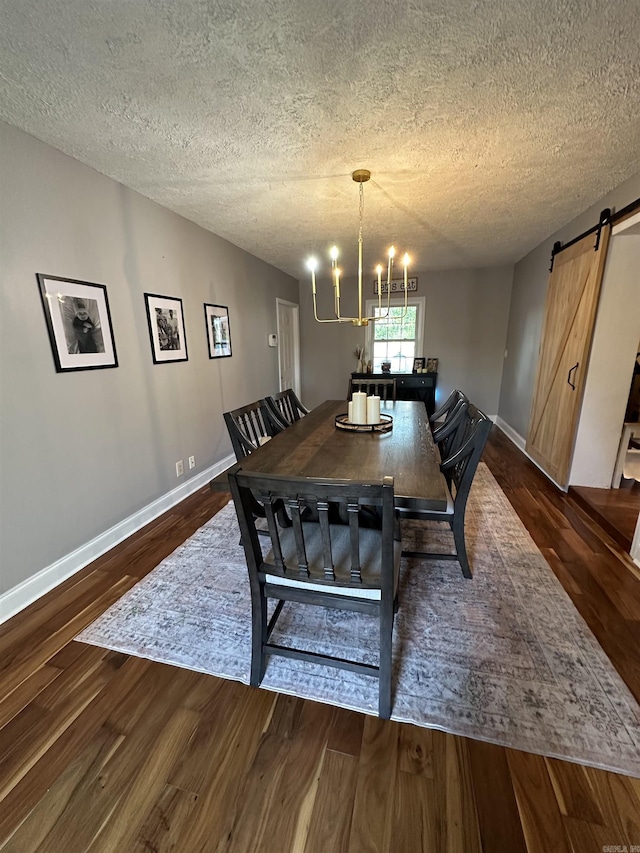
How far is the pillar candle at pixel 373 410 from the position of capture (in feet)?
7.15

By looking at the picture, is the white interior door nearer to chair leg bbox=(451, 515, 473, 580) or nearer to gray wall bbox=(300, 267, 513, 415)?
gray wall bbox=(300, 267, 513, 415)

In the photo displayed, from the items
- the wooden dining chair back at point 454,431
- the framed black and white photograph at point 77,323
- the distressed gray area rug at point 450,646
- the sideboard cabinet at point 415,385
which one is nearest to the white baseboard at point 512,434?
the sideboard cabinet at point 415,385

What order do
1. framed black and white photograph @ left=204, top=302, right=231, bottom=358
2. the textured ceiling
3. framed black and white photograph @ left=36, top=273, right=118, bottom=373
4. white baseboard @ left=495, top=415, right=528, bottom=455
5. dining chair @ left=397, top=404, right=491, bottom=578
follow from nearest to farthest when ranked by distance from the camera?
the textured ceiling → dining chair @ left=397, top=404, right=491, bottom=578 → framed black and white photograph @ left=36, top=273, right=118, bottom=373 → framed black and white photograph @ left=204, top=302, right=231, bottom=358 → white baseboard @ left=495, top=415, right=528, bottom=455

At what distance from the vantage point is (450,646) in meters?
1.47

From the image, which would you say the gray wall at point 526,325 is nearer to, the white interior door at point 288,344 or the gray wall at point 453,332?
the gray wall at point 453,332

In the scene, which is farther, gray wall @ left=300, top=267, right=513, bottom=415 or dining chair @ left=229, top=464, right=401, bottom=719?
gray wall @ left=300, top=267, right=513, bottom=415

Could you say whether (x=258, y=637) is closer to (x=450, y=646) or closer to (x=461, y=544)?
(x=450, y=646)

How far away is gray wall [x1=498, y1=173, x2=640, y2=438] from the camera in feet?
11.4

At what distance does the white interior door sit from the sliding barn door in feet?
11.0

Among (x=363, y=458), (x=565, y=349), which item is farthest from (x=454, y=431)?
(x=565, y=349)

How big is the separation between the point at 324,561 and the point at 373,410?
122 centimetres

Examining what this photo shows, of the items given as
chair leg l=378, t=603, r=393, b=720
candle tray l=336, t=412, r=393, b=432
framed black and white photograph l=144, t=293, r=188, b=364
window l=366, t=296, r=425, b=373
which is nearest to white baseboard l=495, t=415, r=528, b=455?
window l=366, t=296, r=425, b=373

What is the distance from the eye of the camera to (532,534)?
90.4 inches

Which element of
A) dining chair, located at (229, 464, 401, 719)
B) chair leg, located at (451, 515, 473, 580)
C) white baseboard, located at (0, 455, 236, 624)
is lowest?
white baseboard, located at (0, 455, 236, 624)
